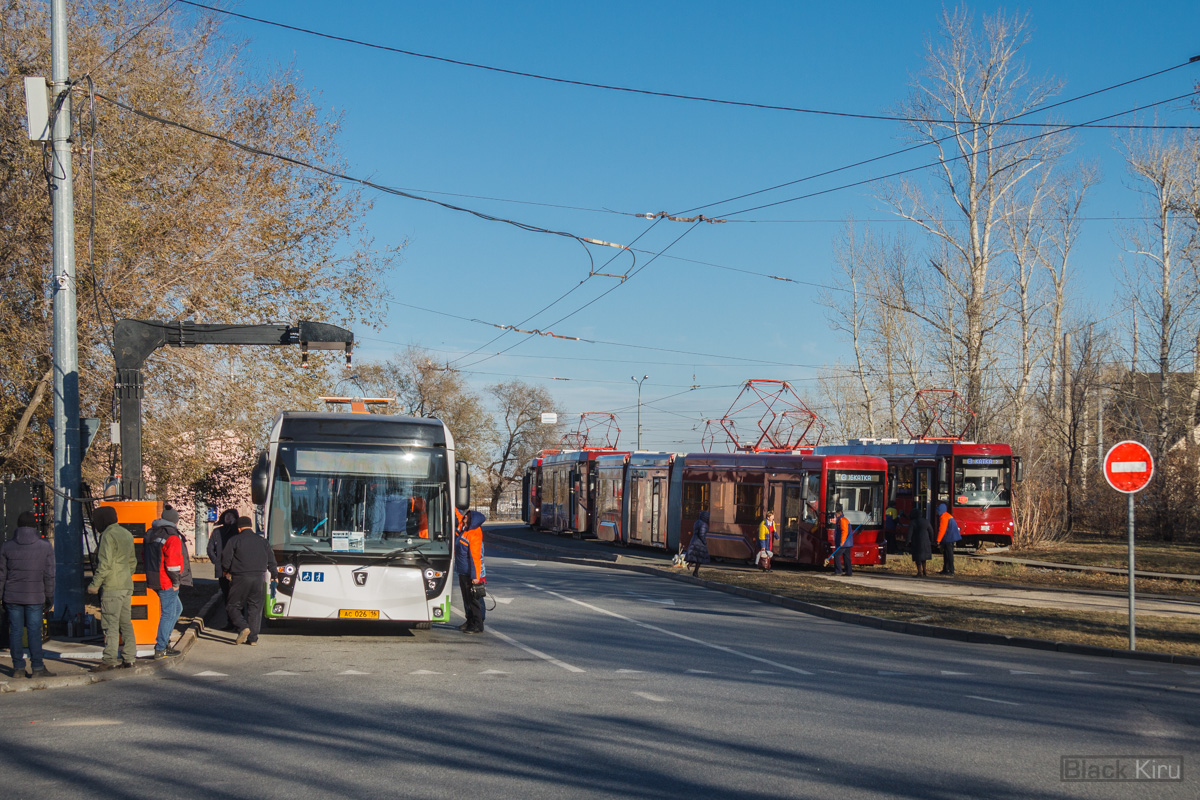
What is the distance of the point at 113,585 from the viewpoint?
1094 centimetres

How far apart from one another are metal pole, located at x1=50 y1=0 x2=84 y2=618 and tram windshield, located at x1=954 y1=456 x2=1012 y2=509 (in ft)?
86.4

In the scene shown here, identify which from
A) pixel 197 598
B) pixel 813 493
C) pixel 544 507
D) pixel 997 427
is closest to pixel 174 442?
pixel 197 598

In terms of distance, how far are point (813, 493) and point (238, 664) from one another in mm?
18632

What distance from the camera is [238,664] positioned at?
462 inches

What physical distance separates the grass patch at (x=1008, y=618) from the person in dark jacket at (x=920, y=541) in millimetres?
4054

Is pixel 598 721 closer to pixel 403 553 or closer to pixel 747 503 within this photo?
pixel 403 553

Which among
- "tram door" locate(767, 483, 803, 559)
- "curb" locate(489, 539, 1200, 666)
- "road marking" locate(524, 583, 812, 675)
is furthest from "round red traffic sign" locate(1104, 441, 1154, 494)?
"tram door" locate(767, 483, 803, 559)

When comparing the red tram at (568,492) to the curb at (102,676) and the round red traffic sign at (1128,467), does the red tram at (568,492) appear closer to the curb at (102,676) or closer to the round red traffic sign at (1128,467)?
the round red traffic sign at (1128,467)

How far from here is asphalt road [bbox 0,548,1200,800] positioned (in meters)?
6.66

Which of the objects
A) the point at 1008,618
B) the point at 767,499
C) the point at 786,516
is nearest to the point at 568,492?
the point at 767,499

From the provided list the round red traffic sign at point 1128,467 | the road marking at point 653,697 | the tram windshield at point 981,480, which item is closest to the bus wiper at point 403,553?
the road marking at point 653,697

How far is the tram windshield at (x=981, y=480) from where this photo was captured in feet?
107

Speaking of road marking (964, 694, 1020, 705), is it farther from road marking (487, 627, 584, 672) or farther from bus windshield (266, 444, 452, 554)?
bus windshield (266, 444, 452, 554)

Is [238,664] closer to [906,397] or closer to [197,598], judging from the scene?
[197,598]
